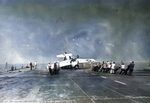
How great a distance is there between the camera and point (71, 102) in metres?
7.43

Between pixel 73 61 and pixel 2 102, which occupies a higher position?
pixel 73 61

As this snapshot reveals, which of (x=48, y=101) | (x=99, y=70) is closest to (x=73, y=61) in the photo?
(x=99, y=70)

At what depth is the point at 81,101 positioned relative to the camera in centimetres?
759

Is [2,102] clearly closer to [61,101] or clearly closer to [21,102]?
[21,102]

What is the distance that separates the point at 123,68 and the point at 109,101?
17325 millimetres

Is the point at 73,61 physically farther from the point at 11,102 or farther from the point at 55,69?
the point at 11,102

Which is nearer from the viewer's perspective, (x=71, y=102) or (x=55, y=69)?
(x=71, y=102)

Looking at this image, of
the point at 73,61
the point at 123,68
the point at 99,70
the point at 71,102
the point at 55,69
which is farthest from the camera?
the point at 73,61

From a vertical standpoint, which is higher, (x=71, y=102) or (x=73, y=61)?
(x=73, y=61)

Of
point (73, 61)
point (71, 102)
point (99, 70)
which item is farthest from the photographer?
point (73, 61)

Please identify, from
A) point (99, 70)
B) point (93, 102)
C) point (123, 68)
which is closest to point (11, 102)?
point (93, 102)

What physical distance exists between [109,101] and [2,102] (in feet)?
21.4

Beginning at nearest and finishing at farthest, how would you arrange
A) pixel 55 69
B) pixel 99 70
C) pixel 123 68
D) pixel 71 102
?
pixel 71 102 < pixel 123 68 < pixel 55 69 < pixel 99 70

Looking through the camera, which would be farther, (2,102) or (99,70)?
(99,70)
